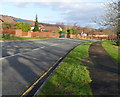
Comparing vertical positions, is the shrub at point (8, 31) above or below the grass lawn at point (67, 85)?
above

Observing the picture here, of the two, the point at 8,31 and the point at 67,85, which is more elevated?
the point at 8,31

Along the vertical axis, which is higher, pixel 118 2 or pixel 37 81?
pixel 118 2

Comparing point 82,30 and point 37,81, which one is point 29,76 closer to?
point 37,81

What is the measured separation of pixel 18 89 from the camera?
496 centimetres

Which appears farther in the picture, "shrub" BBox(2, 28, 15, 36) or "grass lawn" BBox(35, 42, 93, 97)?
"shrub" BBox(2, 28, 15, 36)

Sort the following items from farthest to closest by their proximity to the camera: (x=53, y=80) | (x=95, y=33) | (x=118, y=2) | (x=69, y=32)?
(x=95, y=33)
(x=69, y=32)
(x=118, y=2)
(x=53, y=80)

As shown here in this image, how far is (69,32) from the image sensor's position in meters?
74.9

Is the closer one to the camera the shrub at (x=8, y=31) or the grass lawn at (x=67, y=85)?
the grass lawn at (x=67, y=85)

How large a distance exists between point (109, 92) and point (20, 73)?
3.84 m

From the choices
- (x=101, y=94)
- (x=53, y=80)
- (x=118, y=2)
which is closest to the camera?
(x=101, y=94)

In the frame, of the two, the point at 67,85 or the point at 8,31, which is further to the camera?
the point at 8,31

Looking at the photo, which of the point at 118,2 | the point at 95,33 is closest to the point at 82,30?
the point at 95,33

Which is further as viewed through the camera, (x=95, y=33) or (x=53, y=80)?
(x=95, y=33)

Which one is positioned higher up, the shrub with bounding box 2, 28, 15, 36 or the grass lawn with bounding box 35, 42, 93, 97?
the shrub with bounding box 2, 28, 15, 36
